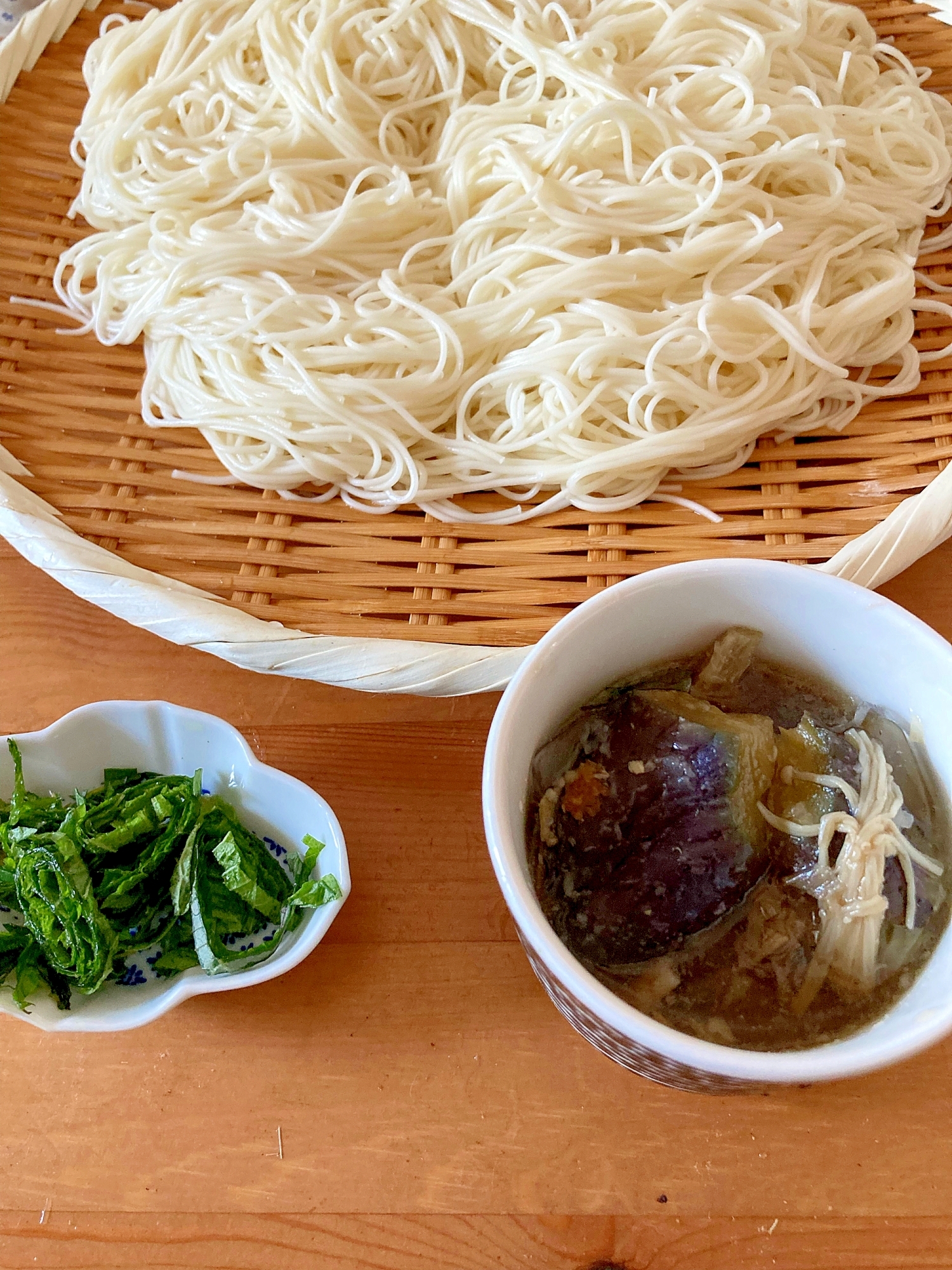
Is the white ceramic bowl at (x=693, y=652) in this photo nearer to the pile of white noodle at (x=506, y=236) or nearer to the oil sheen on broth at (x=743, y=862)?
the oil sheen on broth at (x=743, y=862)

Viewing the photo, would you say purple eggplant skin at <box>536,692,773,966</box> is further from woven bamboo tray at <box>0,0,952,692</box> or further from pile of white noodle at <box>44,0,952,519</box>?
pile of white noodle at <box>44,0,952,519</box>

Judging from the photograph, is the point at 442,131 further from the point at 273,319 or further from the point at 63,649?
the point at 63,649

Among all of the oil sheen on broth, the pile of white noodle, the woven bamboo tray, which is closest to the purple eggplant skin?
the oil sheen on broth

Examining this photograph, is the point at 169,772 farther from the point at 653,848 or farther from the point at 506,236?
the point at 506,236

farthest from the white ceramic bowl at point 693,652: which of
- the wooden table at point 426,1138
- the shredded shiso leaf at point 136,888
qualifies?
the shredded shiso leaf at point 136,888

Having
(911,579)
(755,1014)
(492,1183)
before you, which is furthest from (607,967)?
(911,579)
